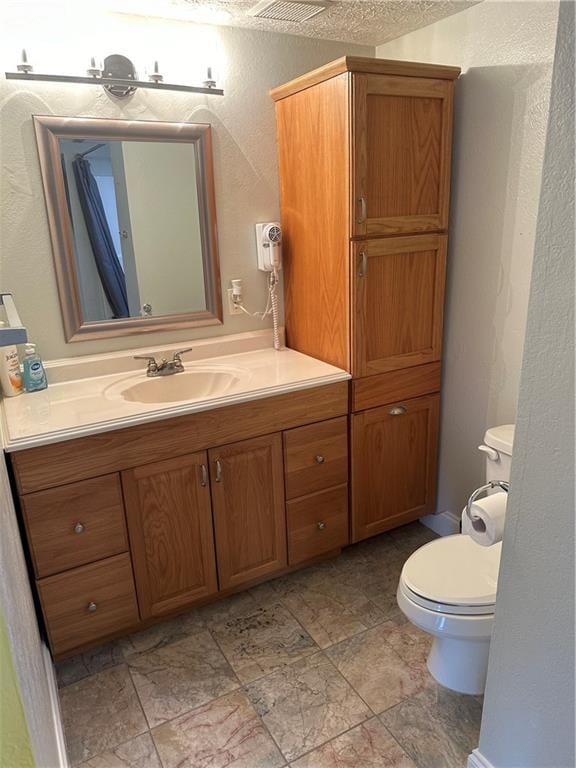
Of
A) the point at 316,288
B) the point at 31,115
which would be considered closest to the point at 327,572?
the point at 316,288

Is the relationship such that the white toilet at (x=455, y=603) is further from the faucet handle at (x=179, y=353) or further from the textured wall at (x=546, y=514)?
the faucet handle at (x=179, y=353)

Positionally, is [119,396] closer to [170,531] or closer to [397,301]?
[170,531]

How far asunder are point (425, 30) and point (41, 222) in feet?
5.46

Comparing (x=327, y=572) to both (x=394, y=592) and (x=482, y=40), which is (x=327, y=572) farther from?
(x=482, y=40)

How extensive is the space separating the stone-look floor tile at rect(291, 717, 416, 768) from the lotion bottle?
58.9 inches

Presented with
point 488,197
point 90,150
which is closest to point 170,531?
point 90,150

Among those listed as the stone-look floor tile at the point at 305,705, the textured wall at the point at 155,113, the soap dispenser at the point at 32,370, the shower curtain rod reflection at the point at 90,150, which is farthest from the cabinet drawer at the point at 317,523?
the shower curtain rod reflection at the point at 90,150

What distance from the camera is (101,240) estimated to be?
2.04 metres

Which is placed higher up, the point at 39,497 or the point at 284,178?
the point at 284,178

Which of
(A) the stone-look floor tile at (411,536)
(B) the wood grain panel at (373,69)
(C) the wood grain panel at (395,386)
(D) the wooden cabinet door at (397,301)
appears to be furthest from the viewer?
(A) the stone-look floor tile at (411,536)

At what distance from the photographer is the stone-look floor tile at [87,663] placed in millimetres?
1824

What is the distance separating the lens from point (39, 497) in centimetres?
164

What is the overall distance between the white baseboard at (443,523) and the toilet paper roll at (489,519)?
Answer: 3.64ft

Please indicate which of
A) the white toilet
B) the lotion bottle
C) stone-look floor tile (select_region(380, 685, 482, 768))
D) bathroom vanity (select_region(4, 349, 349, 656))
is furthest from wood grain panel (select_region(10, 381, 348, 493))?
→ stone-look floor tile (select_region(380, 685, 482, 768))
